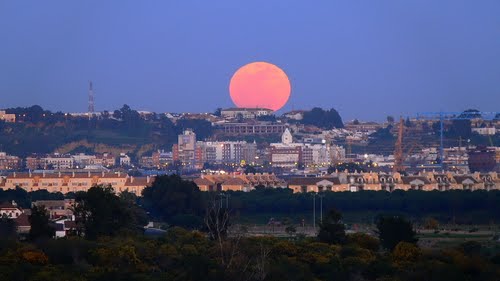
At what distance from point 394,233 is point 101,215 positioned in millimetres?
7087

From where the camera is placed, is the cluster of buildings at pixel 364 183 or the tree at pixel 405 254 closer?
the tree at pixel 405 254

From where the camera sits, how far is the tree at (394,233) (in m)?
40.1

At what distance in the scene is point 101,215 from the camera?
140 feet

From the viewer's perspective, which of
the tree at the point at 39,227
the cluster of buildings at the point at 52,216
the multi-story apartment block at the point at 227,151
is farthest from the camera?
the multi-story apartment block at the point at 227,151

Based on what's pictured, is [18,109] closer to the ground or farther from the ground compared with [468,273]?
farther from the ground

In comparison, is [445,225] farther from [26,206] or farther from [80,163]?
[80,163]

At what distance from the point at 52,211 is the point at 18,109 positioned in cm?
10570

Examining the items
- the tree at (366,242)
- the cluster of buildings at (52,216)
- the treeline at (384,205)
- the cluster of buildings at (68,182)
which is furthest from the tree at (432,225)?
the cluster of buildings at (68,182)

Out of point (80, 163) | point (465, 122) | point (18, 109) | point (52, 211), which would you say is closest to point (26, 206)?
point (52, 211)

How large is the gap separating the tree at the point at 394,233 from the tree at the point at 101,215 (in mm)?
6074

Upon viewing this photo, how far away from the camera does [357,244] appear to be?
3934 centimetres

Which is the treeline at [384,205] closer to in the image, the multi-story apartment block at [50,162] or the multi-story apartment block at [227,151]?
the multi-story apartment block at [50,162]

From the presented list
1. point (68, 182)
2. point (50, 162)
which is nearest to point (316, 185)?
point (68, 182)

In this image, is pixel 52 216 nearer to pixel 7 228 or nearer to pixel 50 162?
pixel 7 228
